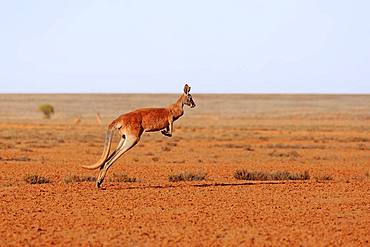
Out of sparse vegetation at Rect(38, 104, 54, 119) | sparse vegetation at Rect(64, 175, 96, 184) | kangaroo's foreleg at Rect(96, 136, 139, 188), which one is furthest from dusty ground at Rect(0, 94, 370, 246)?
sparse vegetation at Rect(38, 104, 54, 119)

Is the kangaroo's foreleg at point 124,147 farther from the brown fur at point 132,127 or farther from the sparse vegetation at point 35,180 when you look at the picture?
the sparse vegetation at point 35,180

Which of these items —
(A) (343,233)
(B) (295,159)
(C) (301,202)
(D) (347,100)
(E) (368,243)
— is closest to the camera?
(E) (368,243)

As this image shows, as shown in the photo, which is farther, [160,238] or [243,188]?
[243,188]

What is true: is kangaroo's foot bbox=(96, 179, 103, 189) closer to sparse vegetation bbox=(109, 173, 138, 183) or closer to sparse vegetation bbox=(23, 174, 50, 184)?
sparse vegetation bbox=(109, 173, 138, 183)

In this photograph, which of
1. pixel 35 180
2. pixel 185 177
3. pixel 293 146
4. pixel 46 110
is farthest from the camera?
pixel 46 110

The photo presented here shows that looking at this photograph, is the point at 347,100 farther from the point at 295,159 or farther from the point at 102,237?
the point at 102,237

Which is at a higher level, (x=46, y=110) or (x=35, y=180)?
(x=35, y=180)

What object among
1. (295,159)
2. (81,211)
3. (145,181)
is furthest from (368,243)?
(295,159)

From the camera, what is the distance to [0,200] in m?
13.7

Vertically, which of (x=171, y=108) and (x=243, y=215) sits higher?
(x=171, y=108)

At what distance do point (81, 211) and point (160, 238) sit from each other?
A: 8.77ft

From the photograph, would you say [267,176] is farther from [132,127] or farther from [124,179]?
[132,127]

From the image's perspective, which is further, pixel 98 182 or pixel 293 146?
pixel 293 146

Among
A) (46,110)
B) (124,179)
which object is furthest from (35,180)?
(46,110)
